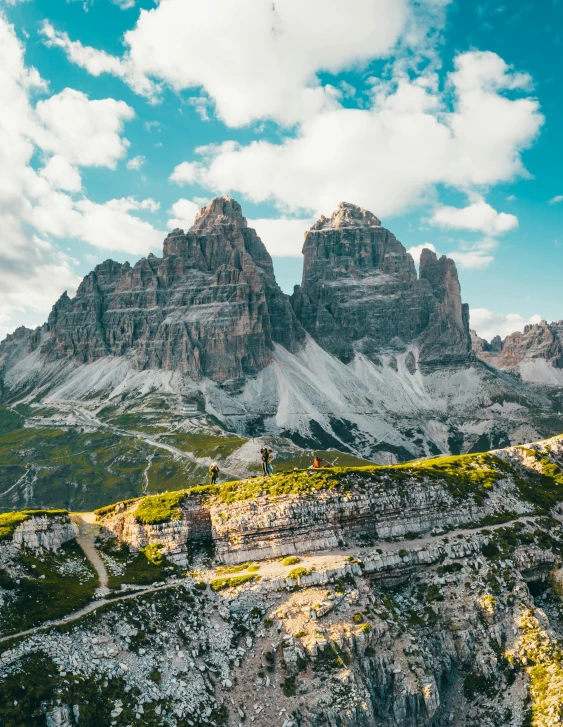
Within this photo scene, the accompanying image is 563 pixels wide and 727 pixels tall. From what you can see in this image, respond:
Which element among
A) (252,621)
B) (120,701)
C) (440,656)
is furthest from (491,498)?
(120,701)

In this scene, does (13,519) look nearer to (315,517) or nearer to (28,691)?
(28,691)

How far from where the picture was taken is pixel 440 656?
54.4 m

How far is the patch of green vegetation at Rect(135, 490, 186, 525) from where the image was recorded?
208 ft

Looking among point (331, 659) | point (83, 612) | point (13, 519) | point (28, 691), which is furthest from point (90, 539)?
point (331, 659)

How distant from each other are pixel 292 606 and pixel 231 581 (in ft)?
21.9

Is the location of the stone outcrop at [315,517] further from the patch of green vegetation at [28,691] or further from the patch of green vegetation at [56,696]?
the patch of green vegetation at [28,691]

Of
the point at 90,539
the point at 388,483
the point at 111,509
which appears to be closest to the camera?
the point at 90,539

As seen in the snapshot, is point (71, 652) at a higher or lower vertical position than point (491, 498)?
lower

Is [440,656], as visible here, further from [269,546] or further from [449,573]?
[269,546]

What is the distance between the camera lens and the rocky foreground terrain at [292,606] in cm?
4556

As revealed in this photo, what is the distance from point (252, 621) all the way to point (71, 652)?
16144mm

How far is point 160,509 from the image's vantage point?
212 feet

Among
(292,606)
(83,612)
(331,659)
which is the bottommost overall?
(331,659)

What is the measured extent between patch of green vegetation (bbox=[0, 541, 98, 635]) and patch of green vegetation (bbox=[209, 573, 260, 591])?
37.9ft
